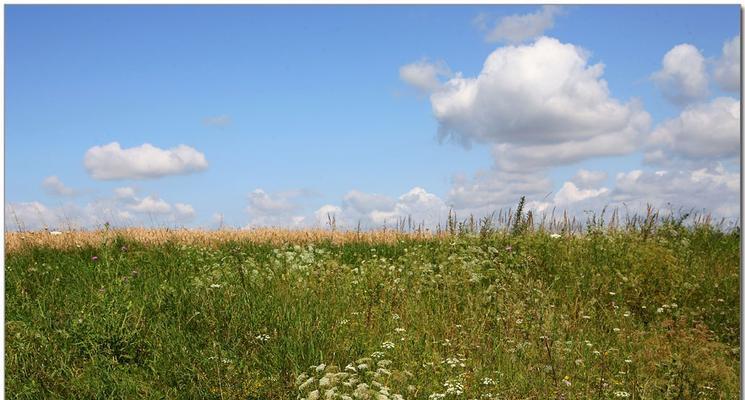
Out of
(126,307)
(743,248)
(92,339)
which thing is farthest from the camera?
(126,307)

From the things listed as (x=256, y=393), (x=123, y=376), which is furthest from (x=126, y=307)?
(x=256, y=393)

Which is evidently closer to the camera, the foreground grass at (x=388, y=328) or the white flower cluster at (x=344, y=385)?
the white flower cluster at (x=344, y=385)

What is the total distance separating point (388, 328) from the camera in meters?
6.24

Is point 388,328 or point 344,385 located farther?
point 388,328

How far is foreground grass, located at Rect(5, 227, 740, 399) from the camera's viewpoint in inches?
192

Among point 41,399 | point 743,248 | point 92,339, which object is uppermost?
point 743,248

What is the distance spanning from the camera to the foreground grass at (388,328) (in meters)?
4.88

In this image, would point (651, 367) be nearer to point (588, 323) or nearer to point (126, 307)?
point (588, 323)

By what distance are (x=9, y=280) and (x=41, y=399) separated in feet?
14.3

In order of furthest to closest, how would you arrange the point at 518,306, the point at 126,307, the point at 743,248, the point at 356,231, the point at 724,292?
1. the point at 356,231
2. the point at 724,292
3. the point at 518,306
4. the point at 126,307
5. the point at 743,248

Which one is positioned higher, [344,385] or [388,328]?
[388,328]

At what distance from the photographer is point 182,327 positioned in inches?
232

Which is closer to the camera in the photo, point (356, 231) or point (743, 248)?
point (743, 248)

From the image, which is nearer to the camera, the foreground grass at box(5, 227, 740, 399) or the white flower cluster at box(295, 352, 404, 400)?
the white flower cluster at box(295, 352, 404, 400)
